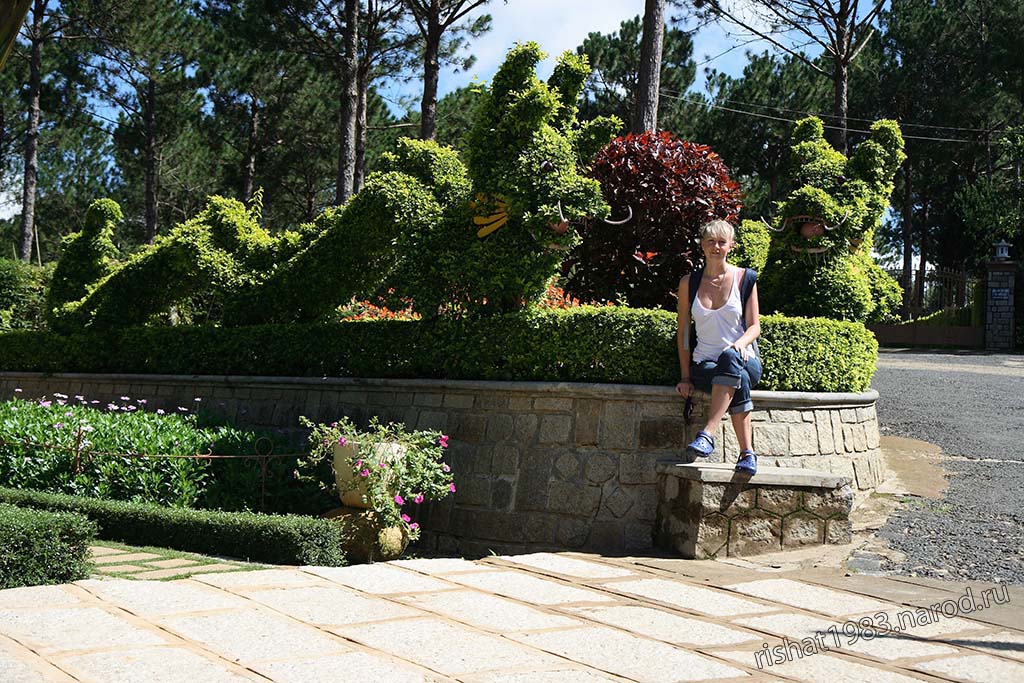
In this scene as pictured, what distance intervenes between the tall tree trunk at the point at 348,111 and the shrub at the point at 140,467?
30.2 ft

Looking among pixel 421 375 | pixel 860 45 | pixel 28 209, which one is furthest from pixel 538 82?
pixel 28 209

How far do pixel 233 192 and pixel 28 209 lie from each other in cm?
797

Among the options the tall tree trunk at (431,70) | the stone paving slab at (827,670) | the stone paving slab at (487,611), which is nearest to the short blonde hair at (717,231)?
the stone paving slab at (487,611)

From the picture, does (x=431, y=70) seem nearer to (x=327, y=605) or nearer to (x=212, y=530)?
(x=212, y=530)

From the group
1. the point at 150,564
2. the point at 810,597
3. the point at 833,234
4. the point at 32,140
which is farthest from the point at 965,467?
the point at 32,140

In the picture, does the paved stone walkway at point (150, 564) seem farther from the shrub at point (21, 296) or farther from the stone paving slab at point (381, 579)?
the shrub at point (21, 296)

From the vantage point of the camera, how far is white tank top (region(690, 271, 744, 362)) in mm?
6930

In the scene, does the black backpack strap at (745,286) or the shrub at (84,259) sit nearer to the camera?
the black backpack strap at (745,286)

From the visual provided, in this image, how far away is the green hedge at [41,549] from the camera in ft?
16.3

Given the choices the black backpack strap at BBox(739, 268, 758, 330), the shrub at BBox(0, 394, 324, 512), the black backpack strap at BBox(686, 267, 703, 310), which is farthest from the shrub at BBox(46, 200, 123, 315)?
the black backpack strap at BBox(739, 268, 758, 330)

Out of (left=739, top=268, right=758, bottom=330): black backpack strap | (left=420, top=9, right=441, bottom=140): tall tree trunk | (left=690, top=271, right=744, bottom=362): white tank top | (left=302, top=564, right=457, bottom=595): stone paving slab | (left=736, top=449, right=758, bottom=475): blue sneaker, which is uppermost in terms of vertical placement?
(left=420, top=9, right=441, bottom=140): tall tree trunk

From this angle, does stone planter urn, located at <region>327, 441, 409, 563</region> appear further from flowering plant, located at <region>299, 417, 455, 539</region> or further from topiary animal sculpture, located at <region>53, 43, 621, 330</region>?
topiary animal sculpture, located at <region>53, 43, 621, 330</region>

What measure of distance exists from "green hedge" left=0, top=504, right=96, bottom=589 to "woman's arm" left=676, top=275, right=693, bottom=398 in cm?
424

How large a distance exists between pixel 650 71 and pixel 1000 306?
561 inches
